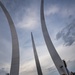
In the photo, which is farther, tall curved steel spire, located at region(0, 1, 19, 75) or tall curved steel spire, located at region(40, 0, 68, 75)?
tall curved steel spire, located at region(0, 1, 19, 75)

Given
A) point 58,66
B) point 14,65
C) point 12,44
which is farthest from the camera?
point 12,44

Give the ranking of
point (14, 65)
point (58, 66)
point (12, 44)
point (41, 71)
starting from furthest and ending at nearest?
point (41, 71) → point (12, 44) → point (14, 65) → point (58, 66)

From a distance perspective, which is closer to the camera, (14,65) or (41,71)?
(14,65)

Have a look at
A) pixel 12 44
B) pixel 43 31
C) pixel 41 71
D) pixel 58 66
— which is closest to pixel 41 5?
pixel 43 31

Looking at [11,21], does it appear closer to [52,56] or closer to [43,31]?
[43,31]

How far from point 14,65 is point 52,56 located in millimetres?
5997

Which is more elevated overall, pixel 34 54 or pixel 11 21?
pixel 11 21

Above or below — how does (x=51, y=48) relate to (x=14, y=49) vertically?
below

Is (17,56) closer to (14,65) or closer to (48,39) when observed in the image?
(14,65)

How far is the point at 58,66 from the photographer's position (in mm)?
22047

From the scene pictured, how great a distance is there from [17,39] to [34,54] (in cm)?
592

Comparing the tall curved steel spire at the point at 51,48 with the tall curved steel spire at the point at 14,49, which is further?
the tall curved steel spire at the point at 14,49

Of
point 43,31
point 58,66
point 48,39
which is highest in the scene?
point 43,31

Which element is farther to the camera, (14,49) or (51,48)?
(14,49)
